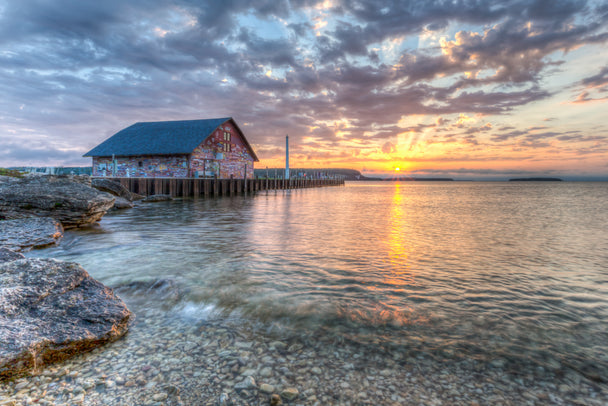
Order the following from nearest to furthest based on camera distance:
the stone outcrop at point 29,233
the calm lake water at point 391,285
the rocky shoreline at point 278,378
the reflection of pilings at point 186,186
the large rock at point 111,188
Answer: the rocky shoreline at point 278,378 < the calm lake water at point 391,285 < the stone outcrop at point 29,233 < the large rock at point 111,188 < the reflection of pilings at point 186,186

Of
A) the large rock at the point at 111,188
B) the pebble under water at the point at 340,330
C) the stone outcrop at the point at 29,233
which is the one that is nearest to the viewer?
the pebble under water at the point at 340,330

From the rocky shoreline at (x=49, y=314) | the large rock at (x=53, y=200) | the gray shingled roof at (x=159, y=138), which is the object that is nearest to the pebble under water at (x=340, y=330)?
the rocky shoreline at (x=49, y=314)

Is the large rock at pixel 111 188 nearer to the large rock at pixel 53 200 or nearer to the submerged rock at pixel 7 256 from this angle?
the large rock at pixel 53 200

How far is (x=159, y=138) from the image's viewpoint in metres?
32.8

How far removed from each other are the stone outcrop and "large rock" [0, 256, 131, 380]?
3865 millimetres

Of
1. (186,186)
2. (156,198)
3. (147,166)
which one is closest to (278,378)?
(156,198)

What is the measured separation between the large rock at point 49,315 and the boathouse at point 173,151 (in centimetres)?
2777

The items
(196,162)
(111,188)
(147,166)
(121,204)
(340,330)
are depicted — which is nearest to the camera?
(340,330)

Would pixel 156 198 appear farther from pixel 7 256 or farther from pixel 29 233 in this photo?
pixel 7 256

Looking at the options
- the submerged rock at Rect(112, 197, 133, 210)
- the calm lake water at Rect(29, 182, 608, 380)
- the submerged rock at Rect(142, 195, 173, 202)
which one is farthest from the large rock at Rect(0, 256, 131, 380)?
the submerged rock at Rect(142, 195, 173, 202)

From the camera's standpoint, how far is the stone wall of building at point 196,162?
30266 millimetres

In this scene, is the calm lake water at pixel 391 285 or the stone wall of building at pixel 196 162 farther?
the stone wall of building at pixel 196 162

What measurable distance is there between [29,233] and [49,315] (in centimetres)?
564

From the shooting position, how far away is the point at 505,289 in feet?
15.1
